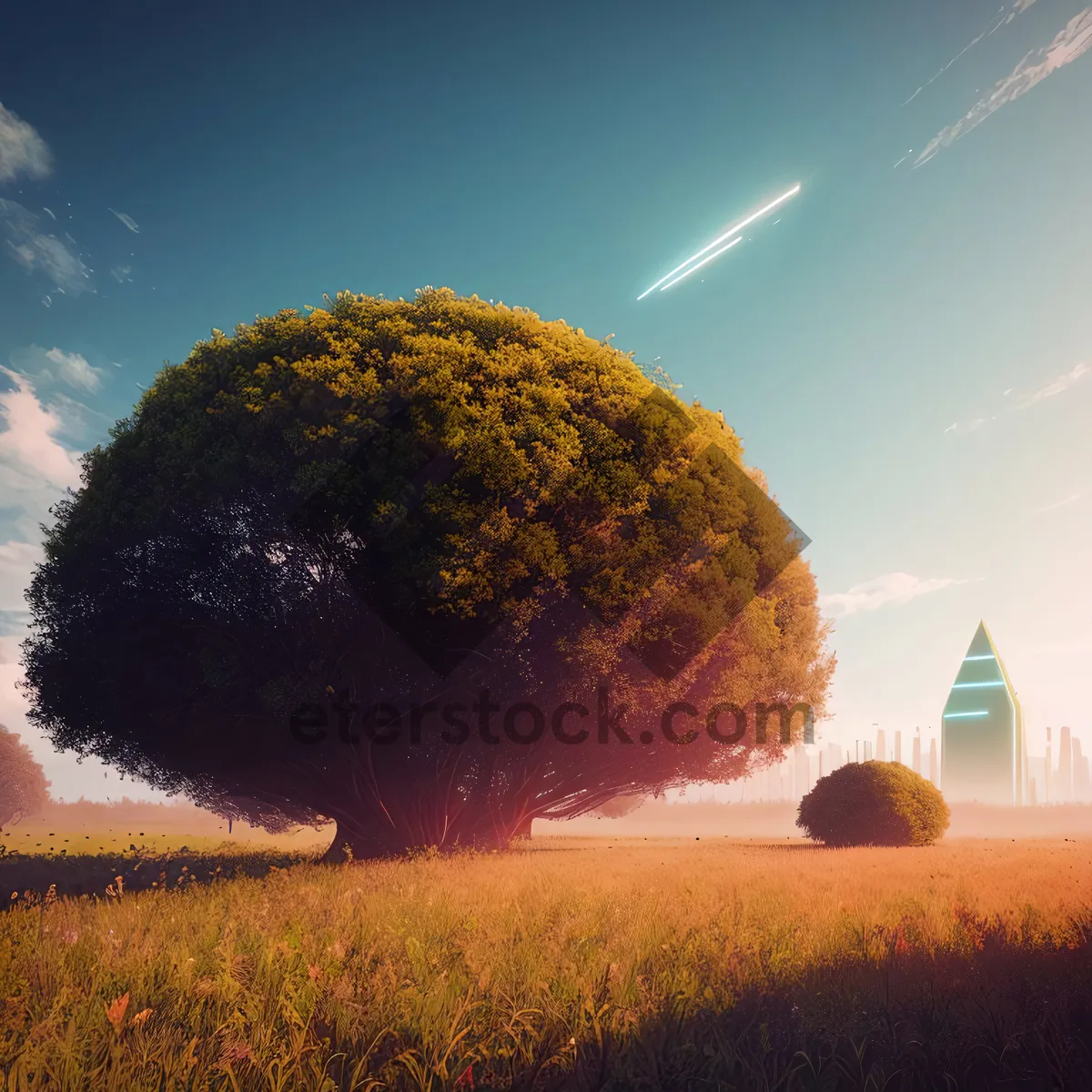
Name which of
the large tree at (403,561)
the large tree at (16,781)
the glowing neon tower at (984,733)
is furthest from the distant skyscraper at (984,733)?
the large tree at (16,781)

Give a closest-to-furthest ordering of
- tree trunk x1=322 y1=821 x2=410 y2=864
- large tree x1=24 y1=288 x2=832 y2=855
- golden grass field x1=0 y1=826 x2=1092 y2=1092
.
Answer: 1. golden grass field x1=0 y1=826 x2=1092 y2=1092
2. large tree x1=24 y1=288 x2=832 y2=855
3. tree trunk x1=322 y1=821 x2=410 y2=864

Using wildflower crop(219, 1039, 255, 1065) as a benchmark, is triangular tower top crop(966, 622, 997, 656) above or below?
above

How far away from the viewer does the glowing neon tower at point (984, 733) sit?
223 ft

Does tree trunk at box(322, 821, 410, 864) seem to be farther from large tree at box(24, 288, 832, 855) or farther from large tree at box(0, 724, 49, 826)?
large tree at box(0, 724, 49, 826)

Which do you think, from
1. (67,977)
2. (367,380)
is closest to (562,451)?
(367,380)

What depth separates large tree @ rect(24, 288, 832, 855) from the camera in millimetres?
13914

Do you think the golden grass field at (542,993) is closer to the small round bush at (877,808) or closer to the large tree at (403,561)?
the large tree at (403,561)

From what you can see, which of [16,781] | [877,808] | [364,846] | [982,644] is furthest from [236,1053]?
[982,644]

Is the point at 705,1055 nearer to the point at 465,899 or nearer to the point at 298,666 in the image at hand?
the point at 465,899

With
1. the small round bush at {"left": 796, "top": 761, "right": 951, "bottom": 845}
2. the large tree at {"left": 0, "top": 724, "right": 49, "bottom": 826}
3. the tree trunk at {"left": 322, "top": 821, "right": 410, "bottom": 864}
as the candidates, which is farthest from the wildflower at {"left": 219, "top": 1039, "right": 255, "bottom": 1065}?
the large tree at {"left": 0, "top": 724, "right": 49, "bottom": 826}

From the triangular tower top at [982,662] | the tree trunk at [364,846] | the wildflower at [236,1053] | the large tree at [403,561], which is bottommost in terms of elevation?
the tree trunk at [364,846]

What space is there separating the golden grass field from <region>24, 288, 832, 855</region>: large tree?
620 centimetres

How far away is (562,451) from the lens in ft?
46.1

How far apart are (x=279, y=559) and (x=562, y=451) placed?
22.0 ft
